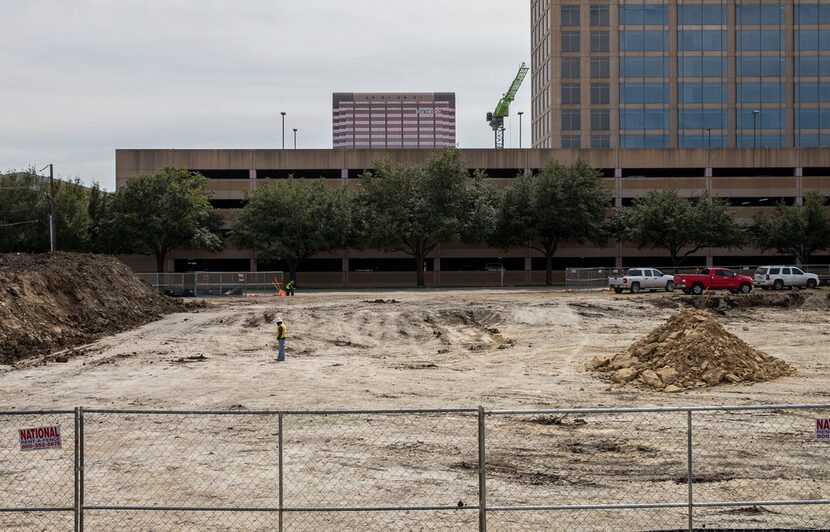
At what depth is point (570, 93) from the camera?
350ft

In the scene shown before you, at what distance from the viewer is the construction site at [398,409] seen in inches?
451

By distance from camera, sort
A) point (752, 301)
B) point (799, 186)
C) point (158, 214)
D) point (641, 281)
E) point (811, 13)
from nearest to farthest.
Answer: point (752, 301) → point (641, 281) → point (158, 214) → point (799, 186) → point (811, 13)

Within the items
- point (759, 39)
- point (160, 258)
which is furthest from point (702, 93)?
point (160, 258)

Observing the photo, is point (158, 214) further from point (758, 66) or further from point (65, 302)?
point (758, 66)

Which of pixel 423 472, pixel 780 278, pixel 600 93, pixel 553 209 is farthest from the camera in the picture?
pixel 600 93

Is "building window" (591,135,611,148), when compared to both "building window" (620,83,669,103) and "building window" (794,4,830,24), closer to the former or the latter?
"building window" (620,83,669,103)

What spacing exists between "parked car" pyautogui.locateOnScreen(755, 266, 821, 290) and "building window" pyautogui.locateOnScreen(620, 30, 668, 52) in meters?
52.3

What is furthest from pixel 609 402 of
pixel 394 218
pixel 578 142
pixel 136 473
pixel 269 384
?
pixel 578 142

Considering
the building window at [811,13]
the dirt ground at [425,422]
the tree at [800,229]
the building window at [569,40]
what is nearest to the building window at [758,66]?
the building window at [811,13]

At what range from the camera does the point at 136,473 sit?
13.7 metres

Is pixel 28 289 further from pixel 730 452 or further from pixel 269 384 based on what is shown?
pixel 730 452

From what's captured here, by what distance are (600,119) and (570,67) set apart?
777 centimetres

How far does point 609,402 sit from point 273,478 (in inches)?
425

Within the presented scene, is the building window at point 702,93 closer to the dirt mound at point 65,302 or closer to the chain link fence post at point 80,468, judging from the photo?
the dirt mound at point 65,302
